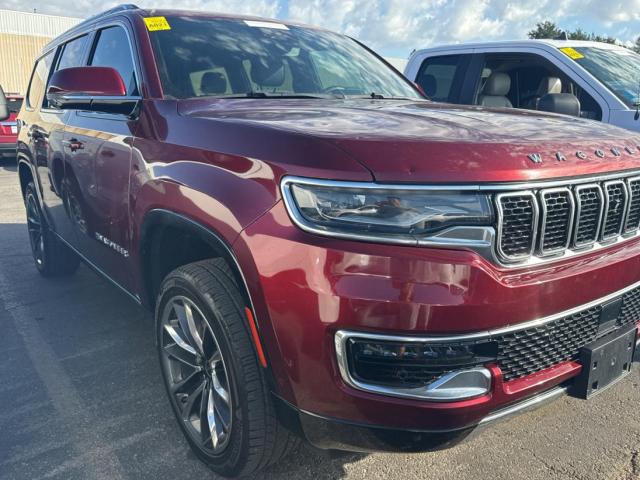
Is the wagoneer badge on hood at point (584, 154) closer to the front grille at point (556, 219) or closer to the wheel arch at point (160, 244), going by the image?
the front grille at point (556, 219)

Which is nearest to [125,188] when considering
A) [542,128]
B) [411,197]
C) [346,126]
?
[346,126]

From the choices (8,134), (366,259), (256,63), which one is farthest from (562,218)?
(8,134)

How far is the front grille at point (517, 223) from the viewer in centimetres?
173

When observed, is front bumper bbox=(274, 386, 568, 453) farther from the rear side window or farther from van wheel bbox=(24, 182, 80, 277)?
the rear side window

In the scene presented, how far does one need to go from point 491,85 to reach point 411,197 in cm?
409

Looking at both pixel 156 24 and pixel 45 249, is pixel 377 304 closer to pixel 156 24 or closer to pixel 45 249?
pixel 156 24

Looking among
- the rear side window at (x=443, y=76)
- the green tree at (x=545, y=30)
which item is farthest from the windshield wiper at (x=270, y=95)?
the green tree at (x=545, y=30)

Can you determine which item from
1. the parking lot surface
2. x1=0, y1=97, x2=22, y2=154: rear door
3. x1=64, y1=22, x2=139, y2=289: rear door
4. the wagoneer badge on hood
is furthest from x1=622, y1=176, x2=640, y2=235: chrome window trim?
x1=0, y1=97, x2=22, y2=154: rear door

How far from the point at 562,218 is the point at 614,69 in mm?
4029

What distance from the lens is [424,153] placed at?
1.73 meters

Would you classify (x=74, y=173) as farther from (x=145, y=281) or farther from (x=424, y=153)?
(x=424, y=153)

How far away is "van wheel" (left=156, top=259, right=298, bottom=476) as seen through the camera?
2004 millimetres

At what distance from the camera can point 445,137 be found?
1.87 meters

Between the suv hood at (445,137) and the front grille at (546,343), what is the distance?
48cm
